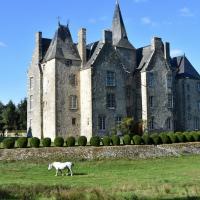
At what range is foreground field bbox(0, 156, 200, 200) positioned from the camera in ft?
56.9

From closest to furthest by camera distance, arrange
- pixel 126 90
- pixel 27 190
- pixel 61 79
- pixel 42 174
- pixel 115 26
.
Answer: pixel 27 190, pixel 42 174, pixel 61 79, pixel 126 90, pixel 115 26

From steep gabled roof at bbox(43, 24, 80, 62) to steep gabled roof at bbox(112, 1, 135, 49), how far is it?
6859 mm

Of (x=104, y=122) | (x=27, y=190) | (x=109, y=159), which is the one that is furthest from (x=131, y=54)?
(x=27, y=190)

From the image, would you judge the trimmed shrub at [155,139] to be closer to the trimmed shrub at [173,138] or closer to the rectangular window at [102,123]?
the trimmed shrub at [173,138]

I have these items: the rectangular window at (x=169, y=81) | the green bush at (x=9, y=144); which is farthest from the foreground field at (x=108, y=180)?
the rectangular window at (x=169, y=81)

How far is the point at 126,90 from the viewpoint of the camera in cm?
5394

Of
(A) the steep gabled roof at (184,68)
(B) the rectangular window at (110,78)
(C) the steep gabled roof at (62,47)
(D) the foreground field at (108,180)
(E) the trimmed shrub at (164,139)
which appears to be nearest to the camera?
(D) the foreground field at (108,180)

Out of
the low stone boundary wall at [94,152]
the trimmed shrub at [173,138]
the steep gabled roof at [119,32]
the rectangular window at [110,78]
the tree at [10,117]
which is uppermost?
the steep gabled roof at [119,32]

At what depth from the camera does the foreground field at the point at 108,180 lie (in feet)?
56.9

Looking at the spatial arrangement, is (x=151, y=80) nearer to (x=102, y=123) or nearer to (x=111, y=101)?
(x=111, y=101)

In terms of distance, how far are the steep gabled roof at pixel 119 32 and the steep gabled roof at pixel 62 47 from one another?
6.86 meters

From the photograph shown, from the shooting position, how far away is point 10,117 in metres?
82.6

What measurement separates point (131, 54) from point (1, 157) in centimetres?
2854

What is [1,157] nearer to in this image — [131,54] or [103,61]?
[103,61]
